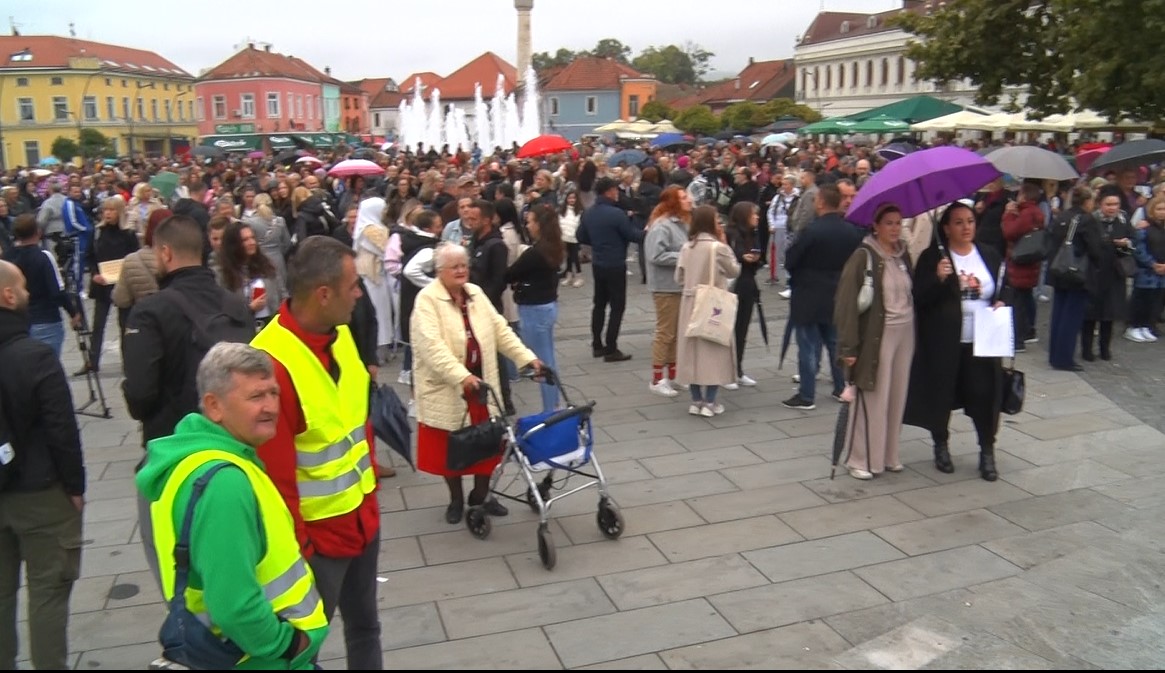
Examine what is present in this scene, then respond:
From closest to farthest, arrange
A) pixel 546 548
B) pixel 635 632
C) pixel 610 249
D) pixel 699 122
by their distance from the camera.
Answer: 1. pixel 635 632
2. pixel 546 548
3. pixel 610 249
4. pixel 699 122

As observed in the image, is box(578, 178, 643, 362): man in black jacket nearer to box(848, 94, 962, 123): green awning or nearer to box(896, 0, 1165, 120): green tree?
box(896, 0, 1165, 120): green tree

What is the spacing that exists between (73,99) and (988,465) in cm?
8900

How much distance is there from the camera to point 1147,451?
6867 mm

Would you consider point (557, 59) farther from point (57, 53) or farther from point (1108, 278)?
point (1108, 278)

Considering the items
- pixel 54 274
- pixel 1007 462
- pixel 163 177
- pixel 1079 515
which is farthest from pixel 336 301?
pixel 163 177

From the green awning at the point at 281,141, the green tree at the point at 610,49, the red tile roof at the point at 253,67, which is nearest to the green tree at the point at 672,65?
the green tree at the point at 610,49

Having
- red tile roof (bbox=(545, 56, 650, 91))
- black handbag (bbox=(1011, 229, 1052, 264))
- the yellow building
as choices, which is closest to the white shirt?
black handbag (bbox=(1011, 229, 1052, 264))

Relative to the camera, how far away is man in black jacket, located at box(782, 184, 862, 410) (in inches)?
307

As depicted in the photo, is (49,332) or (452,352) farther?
(49,332)

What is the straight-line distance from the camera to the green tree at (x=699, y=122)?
152ft

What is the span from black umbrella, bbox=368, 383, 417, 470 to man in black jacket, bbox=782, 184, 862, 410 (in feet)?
11.3

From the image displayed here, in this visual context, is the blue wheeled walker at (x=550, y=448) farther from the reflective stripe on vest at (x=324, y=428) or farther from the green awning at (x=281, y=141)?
the green awning at (x=281, y=141)

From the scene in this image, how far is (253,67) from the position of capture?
83688 millimetres

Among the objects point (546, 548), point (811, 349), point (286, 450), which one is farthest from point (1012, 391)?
point (286, 450)
